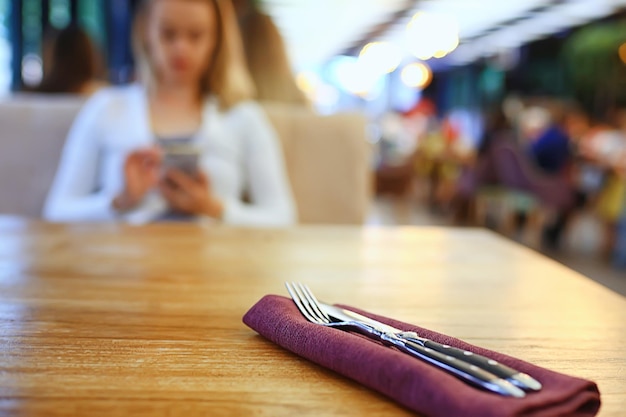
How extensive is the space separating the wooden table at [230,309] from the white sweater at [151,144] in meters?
0.38

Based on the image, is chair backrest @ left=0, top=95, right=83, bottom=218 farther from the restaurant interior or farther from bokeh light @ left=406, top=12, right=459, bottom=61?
bokeh light @ left=406, top=12, right=459, bottom=61

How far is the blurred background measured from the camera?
480 centimetres

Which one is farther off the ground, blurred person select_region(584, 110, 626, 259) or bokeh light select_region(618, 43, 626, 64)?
bokeh light select_region(618, 43, 626, 64)

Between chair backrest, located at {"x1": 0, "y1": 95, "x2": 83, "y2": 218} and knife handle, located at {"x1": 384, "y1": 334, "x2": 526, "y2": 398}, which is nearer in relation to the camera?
knife handle, located at {"x1": 384, "y1": 334, "x2": 526, "y2": 398}

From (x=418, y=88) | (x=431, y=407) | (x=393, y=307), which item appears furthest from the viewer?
(x=418, y=88)

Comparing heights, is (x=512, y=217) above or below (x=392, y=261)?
below

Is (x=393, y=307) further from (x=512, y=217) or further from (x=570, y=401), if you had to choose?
(x=512, y=217)

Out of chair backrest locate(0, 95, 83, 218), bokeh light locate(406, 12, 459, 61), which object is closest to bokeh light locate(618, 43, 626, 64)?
bokeh light locate(406, 12, 459, 61)

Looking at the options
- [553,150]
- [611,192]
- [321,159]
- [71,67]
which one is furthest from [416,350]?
[553,150]

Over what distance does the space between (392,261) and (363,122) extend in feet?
3.44

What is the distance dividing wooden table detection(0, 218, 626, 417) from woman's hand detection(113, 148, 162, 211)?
0.26 metres

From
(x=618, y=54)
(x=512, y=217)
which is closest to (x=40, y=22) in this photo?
(x=512, y=217)

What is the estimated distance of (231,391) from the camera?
45 centimetres

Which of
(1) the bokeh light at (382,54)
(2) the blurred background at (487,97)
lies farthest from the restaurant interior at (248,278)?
(1) the bokeh light at (382,54)
